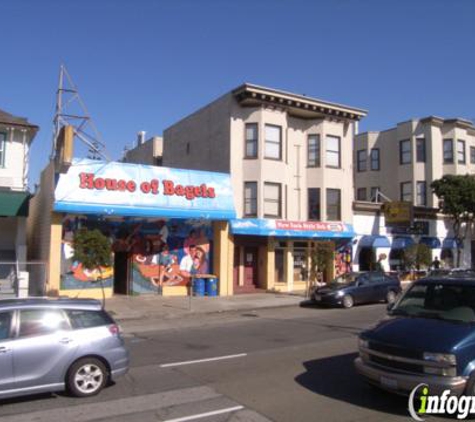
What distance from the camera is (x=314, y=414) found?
22.6ft

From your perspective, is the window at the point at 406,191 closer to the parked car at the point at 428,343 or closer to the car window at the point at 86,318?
the parked car at the point at 428,343

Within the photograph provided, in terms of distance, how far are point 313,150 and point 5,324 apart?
23397 millimetres

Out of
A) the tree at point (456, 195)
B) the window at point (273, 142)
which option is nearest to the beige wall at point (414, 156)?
the tree at point (456, 195)

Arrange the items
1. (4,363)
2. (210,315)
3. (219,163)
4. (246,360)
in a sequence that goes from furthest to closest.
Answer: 1. (219,163)
2. (210,315)
3. (246,360)
4. (4,363)

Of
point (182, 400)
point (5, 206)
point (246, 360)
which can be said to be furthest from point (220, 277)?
point (182, 400)

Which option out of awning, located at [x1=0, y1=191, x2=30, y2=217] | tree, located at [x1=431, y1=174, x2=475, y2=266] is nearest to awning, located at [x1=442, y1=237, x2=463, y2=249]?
tree, located at [x1=431, y1=174, x2=475, y2=266]

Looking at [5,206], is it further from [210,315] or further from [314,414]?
[314,414]

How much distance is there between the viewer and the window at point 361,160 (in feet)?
136

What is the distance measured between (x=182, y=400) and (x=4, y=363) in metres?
2.56

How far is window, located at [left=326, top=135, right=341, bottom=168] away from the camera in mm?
29312

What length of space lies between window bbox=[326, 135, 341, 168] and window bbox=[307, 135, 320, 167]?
0.60m

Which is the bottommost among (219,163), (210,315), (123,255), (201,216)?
(210,315)

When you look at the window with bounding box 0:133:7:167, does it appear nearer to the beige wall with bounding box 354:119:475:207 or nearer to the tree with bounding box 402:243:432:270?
the tree with bounding box 402:243:432:270

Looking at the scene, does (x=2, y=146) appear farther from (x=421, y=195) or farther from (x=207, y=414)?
(x=421, y=195)
